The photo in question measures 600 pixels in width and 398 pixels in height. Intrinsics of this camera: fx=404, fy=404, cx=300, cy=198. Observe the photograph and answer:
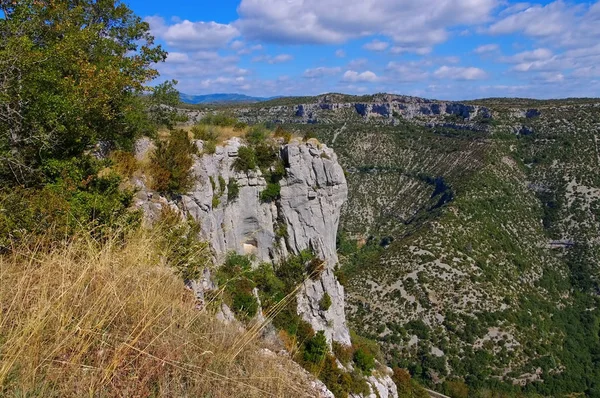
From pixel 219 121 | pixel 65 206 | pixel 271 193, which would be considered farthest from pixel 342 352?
pixel 65 206

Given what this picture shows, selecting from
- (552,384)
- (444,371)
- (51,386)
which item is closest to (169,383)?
(51,386)

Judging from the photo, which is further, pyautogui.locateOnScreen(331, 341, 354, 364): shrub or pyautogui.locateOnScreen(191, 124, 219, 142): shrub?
pyautogui.locateOnScreen(331, 341, 354, 364): shrub

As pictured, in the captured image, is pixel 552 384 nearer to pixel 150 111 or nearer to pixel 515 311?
Answer: pixel 515 311

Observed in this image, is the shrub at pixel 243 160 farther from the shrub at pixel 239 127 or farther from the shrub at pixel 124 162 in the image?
the shrub at pixel 124 162

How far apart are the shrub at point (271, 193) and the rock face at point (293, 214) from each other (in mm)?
244

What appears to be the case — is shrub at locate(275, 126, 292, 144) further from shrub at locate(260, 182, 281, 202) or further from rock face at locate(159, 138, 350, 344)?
shrub at locate(260, 182, 281, 202)

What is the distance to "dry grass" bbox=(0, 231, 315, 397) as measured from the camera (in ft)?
8.59

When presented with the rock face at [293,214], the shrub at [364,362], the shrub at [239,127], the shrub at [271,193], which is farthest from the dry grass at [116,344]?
the shrub at [364,362]

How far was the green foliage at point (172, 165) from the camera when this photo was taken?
11.5 metres

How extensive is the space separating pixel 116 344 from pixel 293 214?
1716 cm

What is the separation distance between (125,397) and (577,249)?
68.5 m

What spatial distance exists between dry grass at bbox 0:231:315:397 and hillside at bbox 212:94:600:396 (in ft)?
66.0

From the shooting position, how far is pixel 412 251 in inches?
1964

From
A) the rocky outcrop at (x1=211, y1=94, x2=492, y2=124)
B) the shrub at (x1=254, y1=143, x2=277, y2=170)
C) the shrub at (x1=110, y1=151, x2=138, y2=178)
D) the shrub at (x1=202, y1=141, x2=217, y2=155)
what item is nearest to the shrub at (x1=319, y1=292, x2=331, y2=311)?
the shrub at (x1=254, y1=143, x2=277, y2=170)
